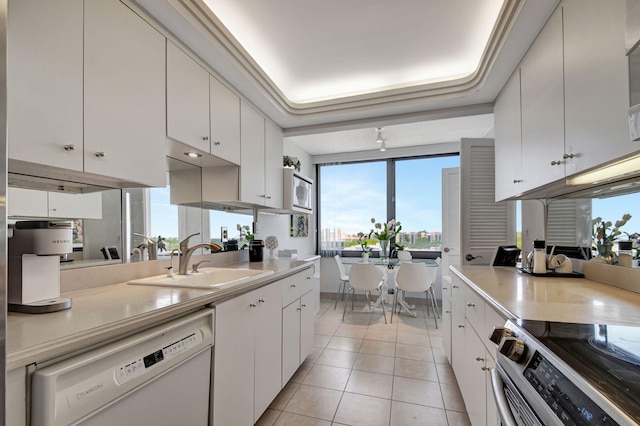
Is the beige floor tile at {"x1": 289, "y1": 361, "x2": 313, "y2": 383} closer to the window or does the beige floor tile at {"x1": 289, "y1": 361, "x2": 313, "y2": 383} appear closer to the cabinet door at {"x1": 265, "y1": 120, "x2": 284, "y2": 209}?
the cabinet door at {"x1": 265, "y1": 120, "x2": 284, "y2": 209}

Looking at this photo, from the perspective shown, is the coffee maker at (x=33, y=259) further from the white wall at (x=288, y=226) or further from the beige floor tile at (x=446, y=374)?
the beige floor tile at (x=446, y=374)

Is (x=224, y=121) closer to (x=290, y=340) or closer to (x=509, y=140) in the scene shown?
(x=290, y=340)

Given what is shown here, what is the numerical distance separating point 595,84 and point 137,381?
6.51 feet

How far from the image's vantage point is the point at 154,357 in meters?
1.00

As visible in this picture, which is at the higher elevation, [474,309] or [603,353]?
[603,353]

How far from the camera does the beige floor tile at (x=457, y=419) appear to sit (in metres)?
1.78

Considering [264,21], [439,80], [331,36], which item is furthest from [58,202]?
[439,80]

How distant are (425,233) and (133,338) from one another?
4488mm

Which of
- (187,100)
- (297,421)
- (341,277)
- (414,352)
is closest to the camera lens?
(187,100)

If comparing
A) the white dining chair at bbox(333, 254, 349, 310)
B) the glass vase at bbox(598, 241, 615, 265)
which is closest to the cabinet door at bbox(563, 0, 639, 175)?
the glass vase at bbox(598, 241, 615, 265)

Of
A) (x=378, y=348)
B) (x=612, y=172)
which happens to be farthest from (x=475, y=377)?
(x=378, y=348)

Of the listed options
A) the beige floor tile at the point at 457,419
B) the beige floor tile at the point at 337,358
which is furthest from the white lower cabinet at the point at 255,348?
the beige floor tile at the point at 457,419

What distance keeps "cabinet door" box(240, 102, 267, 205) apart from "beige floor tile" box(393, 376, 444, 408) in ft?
6.30

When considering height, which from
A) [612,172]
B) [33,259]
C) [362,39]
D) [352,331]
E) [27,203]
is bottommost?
[352,331]
